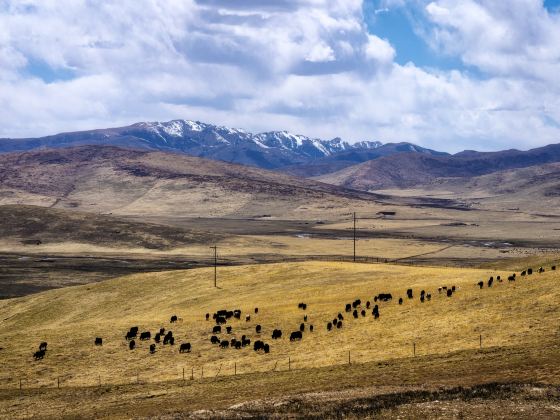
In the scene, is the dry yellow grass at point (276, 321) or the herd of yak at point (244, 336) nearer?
the dry yellow grass at point (276, 321)

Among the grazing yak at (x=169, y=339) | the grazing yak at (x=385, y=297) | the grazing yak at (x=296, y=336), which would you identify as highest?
the grazing yak at (x=385, y=297)

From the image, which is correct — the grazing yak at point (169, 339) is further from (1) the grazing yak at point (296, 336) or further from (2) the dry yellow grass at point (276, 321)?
(1) the grazing yak at point (296, 336)

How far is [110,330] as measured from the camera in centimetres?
6291

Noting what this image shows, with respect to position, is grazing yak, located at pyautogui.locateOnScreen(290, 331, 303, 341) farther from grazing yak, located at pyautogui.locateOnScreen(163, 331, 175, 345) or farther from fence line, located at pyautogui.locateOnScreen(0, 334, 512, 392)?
grazing yak, located at pyautogui.locateOnScreen(163, 331, 175, 345)

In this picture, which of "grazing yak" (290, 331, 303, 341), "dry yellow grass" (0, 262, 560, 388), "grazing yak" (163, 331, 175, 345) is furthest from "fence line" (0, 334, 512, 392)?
"grazing yak" (163, 331, 175, 345)

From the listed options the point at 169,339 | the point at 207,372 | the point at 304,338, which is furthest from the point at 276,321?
the point at 207,372

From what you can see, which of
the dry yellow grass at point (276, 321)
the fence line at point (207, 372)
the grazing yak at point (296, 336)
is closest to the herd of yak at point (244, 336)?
the grazing yak at point (296, 336)

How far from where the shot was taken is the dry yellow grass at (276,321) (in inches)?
1838

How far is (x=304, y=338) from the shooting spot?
55.0 metres

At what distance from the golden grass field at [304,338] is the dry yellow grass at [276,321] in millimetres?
130

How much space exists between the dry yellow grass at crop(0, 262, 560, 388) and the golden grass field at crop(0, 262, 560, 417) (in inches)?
5.1

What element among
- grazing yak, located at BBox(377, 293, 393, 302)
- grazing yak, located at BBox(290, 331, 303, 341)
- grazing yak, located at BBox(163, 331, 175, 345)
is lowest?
grazing yak, located at BBox(163, 331, 175, 345)

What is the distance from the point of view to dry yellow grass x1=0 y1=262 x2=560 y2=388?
153 ft

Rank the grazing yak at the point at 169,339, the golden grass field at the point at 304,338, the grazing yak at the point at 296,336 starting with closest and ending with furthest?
1. the golden grass field at the point at 304,338
2. the grazing yak at the point at 296,336
3. the grazing yak at the point at 169,339
